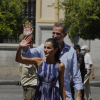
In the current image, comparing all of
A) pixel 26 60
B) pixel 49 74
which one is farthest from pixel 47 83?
pixel 26 60

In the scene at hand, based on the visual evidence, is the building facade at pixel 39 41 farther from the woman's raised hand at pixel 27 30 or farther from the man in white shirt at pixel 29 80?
the woman's raised hand at pixel 27 30

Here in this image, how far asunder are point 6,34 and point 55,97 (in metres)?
14.4

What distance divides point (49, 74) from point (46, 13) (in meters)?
17.0

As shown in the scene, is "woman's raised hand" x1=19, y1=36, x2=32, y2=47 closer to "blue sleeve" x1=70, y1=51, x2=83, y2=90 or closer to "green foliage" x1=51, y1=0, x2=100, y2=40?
"blue sleeve" x1=70, y1=51, x2=83, y2=90

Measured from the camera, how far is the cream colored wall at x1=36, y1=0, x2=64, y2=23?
2158cm

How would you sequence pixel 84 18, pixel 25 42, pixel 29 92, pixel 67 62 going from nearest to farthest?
pixel 25 42
pixel 67 62
pixel 29 92
pixel 84 18

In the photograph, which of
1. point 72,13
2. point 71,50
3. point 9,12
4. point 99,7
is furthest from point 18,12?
point 71,50

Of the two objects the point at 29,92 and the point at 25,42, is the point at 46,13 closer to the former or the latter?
the point at 29,92

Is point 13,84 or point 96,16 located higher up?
point 96,16

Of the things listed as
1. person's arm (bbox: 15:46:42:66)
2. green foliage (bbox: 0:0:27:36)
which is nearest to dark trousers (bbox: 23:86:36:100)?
person's arm (bbox: 15:46:42:66)

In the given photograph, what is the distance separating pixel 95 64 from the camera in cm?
2144

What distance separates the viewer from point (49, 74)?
479cm

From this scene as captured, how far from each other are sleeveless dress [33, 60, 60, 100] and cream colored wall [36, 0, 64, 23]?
1683 centimetres

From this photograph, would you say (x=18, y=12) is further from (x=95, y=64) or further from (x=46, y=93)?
(x=46, y=93)
